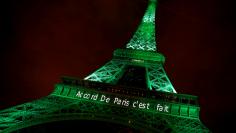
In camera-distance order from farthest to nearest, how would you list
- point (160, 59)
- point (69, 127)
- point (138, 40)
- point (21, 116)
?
point (138, 40) < point (160, 59) < point (69, 127) < point (21, 116)

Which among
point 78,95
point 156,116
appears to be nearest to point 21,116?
point 78,95

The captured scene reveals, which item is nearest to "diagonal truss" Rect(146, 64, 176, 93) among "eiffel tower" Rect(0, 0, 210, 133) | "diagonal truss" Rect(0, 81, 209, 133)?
"eiffel tower" Rect(0, 0, 210, 133)

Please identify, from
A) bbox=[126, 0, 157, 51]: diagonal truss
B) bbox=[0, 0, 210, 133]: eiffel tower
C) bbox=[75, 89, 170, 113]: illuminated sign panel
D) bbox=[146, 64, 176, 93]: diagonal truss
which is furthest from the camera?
bbox=[126, 0, 157, 51]: diagonal truss

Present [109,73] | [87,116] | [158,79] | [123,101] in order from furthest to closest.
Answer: [109,73], [158,79], [123,101], [87,116]

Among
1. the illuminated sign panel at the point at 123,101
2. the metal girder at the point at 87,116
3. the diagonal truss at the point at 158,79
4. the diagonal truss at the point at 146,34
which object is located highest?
the diagonal truss at the point at 146,34

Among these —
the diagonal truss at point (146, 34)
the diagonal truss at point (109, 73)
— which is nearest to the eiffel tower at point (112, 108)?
the diagonal truss at point (109, 73)

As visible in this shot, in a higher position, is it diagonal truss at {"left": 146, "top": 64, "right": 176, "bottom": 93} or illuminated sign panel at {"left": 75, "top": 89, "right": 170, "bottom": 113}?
diagonal truss at {"left": 146, "top": 64, "right": 176, "bottom": 93}

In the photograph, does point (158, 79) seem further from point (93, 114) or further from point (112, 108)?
point (93, 114)

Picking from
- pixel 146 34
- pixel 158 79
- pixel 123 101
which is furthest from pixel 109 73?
pixel 146 34

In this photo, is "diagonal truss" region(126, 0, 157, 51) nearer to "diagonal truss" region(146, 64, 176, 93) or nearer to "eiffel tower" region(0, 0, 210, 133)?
"diagonal truss" region(146, 64, 176, 93)

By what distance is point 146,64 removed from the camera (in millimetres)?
30375

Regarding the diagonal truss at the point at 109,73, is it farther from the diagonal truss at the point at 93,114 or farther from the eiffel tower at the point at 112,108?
the diagonal truss at the point at 93,114

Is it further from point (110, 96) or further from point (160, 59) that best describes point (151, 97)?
point (160, 59)

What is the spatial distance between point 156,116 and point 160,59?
10704mm
